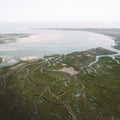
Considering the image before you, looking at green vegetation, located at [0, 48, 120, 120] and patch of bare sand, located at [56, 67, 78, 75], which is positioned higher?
green vegetation, located at [0, 48, 120, 120]

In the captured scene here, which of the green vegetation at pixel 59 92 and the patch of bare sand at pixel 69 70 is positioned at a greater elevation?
the green vegetation at pixel 59 92

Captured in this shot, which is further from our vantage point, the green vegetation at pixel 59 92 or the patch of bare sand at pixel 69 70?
the patch of bare sand at pixel 69 70

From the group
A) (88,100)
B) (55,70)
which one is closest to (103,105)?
(88,100)

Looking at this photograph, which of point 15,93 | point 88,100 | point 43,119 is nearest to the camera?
point 43,119

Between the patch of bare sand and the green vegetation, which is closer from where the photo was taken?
the green vegetation

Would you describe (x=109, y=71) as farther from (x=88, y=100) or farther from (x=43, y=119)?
(x=43, y=119)

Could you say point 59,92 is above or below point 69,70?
above

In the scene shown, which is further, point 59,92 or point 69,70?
point 69,70

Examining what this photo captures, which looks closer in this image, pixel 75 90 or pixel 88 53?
pixel 75 90
